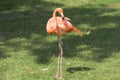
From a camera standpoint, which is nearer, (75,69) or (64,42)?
(75,69)

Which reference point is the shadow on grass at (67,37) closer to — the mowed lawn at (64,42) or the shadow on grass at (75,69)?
the mowed lawn at (64,42)

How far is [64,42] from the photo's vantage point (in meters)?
7.38

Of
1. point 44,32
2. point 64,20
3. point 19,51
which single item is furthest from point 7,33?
point 64,20

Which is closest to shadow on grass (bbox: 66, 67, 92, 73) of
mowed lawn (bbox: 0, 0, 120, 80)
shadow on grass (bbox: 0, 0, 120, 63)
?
mowed lawn (bbox: 0, 0, 120, 80)

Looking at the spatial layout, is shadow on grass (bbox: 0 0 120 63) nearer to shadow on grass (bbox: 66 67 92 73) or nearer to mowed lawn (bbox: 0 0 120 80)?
mowed lawn (bbox: 0 0 120 80)

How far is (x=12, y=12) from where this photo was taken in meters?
10.3

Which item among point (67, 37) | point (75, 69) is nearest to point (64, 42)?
point (67, 37)

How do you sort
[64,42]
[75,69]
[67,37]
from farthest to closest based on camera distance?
[67,37]
[64,42]
[75,69]

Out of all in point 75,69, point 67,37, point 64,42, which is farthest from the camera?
point 67,37

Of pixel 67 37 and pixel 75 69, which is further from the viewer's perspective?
pixel 67 37

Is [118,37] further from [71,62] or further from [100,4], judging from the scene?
[100,4]

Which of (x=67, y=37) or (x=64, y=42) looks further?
(x=67, y=37)

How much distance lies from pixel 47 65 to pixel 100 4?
5401mm

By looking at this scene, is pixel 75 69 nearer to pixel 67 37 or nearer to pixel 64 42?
pixel 64 42
